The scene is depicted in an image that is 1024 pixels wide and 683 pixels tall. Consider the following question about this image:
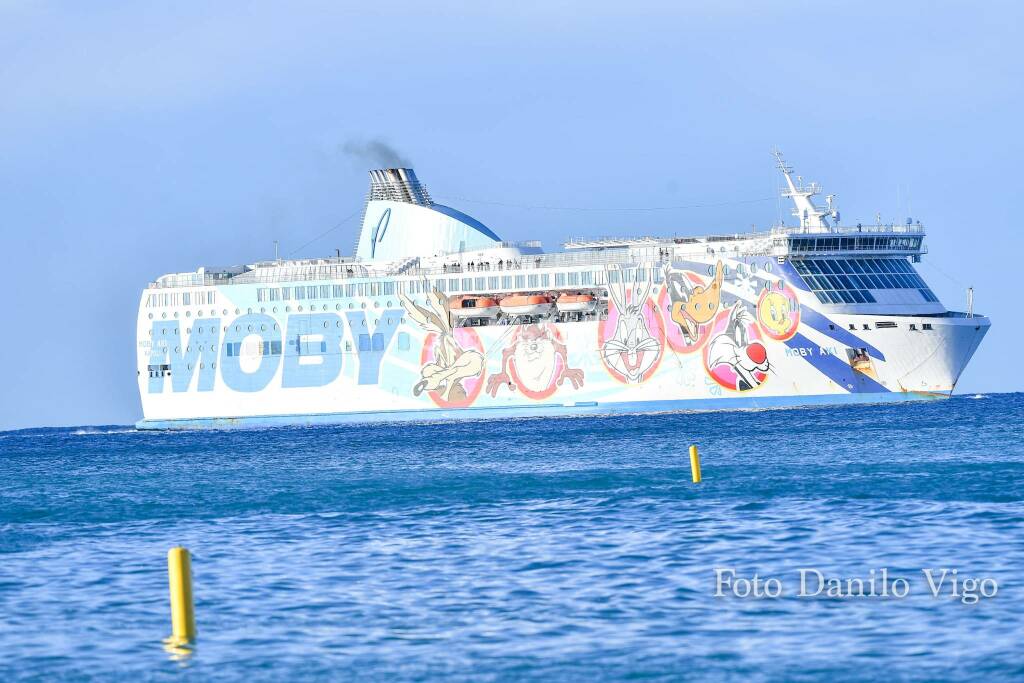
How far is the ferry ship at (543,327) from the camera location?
214 feet

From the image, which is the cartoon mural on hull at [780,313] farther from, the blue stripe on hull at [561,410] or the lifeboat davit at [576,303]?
the lifeboat davit at [576,303]

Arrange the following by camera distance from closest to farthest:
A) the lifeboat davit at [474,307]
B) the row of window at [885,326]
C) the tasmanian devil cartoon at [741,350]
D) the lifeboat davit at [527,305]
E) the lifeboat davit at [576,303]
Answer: the row of window at [885,326], the tasmanian devil cartoon at [741,350], the lifeboat davit at [576,303], the lifeboat davit at [527,305], the lifeboat davit at [474,307]

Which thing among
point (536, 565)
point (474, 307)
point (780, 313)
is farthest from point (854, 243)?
point (536, 565)

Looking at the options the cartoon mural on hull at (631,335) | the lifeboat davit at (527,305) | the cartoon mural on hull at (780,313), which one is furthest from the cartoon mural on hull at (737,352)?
the lifeboat davit at (527,305)

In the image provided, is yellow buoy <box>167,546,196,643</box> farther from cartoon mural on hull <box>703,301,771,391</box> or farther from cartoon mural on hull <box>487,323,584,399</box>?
cartoon mural on hull <box>487,323,584,399</box>

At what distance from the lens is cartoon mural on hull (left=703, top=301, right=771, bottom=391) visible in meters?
65.5

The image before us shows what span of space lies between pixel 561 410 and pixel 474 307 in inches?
239

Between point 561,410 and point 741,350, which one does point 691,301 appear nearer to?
point 741,350

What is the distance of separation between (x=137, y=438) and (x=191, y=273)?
30.1 ft

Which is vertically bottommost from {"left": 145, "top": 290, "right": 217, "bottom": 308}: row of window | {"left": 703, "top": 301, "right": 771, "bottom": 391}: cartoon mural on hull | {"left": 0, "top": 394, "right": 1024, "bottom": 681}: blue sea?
{"left": 0, "top": 394, "right": 1024, "bottom": 681}: blue sea

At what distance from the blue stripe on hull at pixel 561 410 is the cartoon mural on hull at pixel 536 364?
0.81m

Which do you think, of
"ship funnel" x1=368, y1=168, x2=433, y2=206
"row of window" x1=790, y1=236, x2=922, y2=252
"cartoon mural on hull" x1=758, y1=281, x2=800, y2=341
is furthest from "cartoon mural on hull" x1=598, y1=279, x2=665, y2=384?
"ship funnel" x1=368, y1=168, x2=433, y2=206

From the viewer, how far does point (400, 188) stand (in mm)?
80750

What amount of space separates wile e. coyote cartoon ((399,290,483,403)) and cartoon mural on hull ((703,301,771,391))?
1039cm
